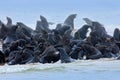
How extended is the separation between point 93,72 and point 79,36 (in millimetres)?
6139

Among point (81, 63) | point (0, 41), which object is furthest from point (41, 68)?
point (0, 41)

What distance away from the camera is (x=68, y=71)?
1392 cm

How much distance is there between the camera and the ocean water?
12.9 m

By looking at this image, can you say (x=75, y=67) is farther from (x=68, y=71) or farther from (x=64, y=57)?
(x=64, y=57)

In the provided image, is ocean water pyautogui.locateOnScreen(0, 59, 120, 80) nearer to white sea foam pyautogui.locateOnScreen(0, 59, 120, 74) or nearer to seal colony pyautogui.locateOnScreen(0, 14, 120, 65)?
white sea foam pyautogui.locateOnScreen(0, 59, 120, 74)

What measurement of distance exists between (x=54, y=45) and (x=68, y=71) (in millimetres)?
4184

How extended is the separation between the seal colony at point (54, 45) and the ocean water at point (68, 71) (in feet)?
2.58

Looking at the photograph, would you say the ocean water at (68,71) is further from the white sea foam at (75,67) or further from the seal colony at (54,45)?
the seal colony at (54,45)

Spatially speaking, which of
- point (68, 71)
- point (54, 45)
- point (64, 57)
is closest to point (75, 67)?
point (68, 71)

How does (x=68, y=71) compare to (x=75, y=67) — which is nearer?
(x=68, y=71)

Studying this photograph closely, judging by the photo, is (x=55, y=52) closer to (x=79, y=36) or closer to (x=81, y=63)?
(x=81, y=63)

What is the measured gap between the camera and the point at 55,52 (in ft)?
54.6

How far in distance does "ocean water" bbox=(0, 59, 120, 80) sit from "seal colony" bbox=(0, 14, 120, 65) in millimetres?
786

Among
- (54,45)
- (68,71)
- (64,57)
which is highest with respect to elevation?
(54,45)
